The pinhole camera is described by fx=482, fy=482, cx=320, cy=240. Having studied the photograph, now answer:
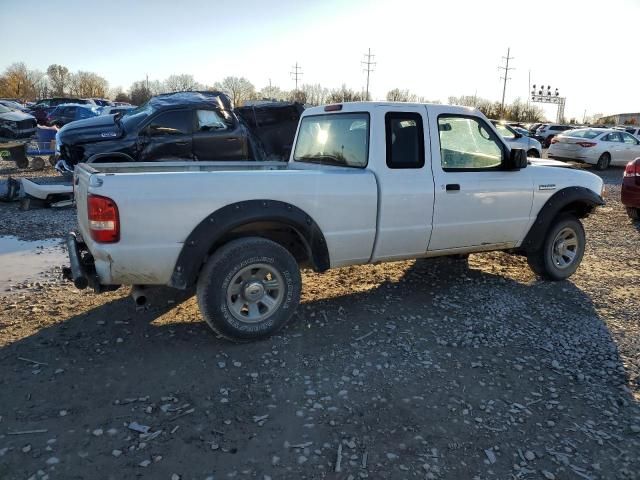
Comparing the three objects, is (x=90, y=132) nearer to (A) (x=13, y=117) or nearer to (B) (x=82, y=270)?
(B) (x=82, y=270)

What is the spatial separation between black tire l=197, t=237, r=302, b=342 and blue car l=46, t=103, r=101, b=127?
2132cm

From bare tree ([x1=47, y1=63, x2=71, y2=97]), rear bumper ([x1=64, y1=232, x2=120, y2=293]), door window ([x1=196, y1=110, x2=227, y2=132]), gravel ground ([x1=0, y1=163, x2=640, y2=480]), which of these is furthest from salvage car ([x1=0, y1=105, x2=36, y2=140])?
bare tree ([x1=47, y1=63, x2=71, y2=97])

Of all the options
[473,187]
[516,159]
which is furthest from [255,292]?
[516,159]

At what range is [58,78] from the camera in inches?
3152

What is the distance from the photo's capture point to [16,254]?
6.04 metres

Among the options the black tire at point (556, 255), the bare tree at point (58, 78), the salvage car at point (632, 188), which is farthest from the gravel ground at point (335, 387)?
the bare tree at point (58, 78)

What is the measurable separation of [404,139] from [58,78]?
300 feet

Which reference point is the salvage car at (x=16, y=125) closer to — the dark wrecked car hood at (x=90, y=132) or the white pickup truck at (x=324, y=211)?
the dark wrecked car hood at (x=90, y=132)

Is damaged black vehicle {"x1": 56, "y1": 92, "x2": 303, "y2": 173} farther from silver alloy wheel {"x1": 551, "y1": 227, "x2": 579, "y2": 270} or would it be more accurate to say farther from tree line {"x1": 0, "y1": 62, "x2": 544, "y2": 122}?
tree line {"x1": 0, "y1": 62, "x2": 544, "y2": 122}

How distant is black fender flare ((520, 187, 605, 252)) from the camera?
5.20m

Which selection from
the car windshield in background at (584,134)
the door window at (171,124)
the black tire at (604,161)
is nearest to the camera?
the door window at (171,124)

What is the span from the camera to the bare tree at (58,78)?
3115 inches

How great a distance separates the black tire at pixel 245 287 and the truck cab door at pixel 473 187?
5.03ft

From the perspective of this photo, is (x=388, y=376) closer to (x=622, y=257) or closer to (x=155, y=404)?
(x=155, y=404)
